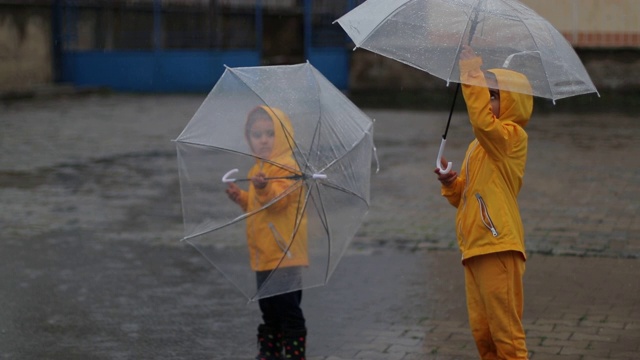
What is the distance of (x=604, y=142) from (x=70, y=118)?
8.74 meters

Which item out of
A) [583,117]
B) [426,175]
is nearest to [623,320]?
[426,175]

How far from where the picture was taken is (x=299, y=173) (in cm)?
513

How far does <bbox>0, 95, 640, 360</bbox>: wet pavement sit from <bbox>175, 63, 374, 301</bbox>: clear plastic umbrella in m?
0.84

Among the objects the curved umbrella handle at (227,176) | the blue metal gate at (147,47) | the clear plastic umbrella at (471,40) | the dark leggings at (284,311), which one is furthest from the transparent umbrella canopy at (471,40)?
the blue metal gate at (147,47)

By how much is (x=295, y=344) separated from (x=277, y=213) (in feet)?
2.23

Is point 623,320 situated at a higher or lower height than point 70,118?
higher

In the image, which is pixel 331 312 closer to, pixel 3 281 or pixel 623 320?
pixel 623 320

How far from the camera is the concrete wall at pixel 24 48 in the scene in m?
21.0

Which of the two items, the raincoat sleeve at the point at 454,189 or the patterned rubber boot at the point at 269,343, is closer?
the raincoat sleeve at the point at 454,189

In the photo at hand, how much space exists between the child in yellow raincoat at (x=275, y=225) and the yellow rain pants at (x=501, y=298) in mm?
972

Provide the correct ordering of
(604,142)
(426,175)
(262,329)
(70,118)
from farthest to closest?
(70,118)
(604,142)
(426,175)
(262,329)

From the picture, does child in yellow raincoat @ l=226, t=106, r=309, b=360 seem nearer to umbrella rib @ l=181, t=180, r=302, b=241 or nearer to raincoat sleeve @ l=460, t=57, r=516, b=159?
umbrella rib @ l=181, t=180, r=302, b=241

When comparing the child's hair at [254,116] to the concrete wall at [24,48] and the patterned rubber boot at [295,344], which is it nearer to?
the patterned rubber boot at [295,344]

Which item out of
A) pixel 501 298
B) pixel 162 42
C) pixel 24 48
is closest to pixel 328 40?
pixel 162 42
